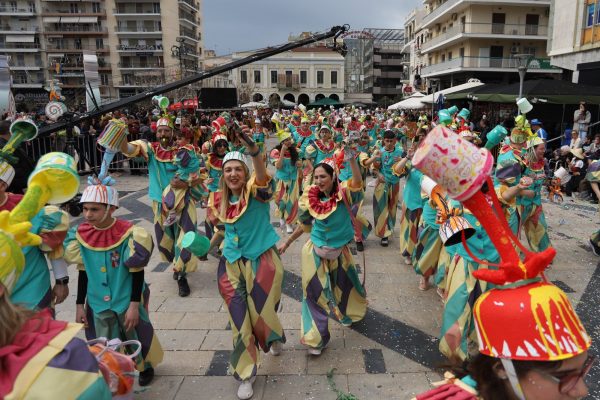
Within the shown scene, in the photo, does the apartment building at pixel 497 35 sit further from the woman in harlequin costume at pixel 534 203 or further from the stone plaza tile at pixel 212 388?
the stone plaza tile at pixel 212 388

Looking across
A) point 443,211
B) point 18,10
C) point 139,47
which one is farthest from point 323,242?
point 18,10

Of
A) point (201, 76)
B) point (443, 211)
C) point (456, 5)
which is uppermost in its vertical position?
point (456, 5)

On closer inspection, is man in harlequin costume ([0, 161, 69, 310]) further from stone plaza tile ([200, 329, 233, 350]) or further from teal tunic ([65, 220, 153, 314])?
stone plaza tile ([200, 329, 233, 350])

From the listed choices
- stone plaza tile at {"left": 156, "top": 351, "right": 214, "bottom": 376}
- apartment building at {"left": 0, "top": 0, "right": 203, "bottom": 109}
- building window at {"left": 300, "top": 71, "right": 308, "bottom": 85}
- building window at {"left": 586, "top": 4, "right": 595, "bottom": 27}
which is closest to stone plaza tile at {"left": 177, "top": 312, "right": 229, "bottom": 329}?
stone plaza tile at {"left": 156, "top": 351, "right": 214, "bottom": 376}

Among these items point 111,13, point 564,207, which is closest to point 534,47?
point 564,207

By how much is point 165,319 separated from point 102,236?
182 centimetres

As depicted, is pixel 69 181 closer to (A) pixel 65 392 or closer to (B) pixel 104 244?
(A) pixel 65 392

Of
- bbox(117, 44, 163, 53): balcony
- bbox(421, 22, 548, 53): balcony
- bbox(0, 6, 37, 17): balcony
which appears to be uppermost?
bbox(0, 6, 37, 17): balcony

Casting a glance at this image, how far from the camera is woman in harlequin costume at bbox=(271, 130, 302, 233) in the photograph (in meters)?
8.41

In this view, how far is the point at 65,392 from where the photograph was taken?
142 cm

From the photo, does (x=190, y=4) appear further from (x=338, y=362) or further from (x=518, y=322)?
(x=518, y=322)

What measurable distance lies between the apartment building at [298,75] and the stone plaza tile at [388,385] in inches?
2636

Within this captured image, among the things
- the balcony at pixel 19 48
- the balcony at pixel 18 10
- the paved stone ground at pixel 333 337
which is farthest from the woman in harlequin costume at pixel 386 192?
the balcony at pixel 18 10

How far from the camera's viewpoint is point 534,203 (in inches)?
234
